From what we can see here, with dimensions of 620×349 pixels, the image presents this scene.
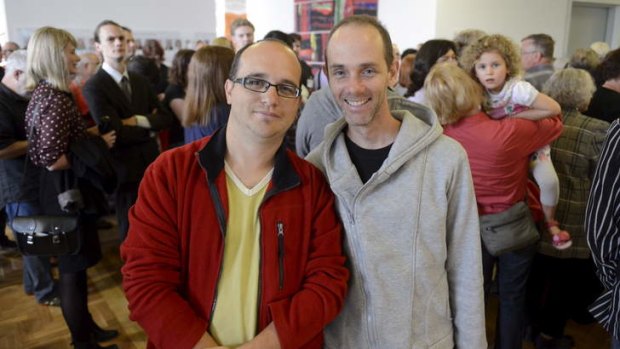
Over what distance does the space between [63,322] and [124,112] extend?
1315 millimetres

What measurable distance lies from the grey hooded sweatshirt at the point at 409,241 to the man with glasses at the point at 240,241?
0.29 feet

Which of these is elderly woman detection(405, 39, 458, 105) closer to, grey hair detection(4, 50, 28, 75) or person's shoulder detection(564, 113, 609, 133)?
person's shoulder detection(564, 113, 609, 133)

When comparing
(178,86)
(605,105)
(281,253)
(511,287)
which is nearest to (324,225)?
(281,253)

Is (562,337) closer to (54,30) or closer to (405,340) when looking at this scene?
(405,340)

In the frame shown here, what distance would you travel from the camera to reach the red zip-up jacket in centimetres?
108

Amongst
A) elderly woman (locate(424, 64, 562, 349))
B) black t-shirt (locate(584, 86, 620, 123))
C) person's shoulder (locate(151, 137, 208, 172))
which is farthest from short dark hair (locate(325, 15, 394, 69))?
black t-shirt (locate(584, 86, 620, 123))

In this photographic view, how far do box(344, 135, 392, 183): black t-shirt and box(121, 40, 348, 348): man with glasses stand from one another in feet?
0.54

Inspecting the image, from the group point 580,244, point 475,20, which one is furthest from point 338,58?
point 475,20

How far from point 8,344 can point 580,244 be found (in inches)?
122

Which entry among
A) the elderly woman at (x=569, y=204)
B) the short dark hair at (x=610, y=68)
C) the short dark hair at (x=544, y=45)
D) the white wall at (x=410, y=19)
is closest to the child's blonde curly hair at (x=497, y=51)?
the elderly woman at (x=569, y=204)

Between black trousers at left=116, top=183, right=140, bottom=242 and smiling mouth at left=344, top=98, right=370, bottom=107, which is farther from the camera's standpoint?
black trousers at left=116, top=183, right=140, bottom=242

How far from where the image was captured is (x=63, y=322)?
9.00ft

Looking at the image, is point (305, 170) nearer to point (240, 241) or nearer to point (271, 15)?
point (240, 241)

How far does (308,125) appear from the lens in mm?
1956
